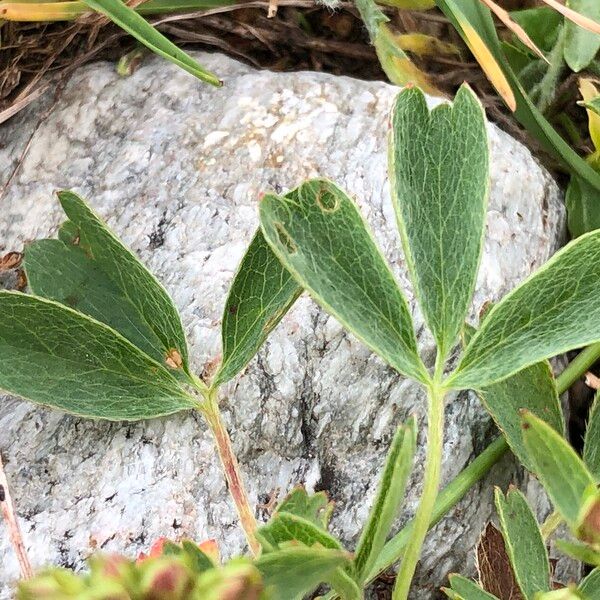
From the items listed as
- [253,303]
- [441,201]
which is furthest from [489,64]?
[253,303]

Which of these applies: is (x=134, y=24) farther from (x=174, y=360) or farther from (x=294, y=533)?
(x=294, y=533)

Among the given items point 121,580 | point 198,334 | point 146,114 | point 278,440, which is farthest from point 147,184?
point 121,580

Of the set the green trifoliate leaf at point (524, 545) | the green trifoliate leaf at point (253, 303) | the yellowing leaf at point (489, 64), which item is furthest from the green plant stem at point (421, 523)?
the yellowing leaf at point (489, 64)

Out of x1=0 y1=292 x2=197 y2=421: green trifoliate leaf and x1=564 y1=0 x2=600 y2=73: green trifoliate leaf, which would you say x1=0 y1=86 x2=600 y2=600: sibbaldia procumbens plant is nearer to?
x1=0 y1=292 x2=197 y2=421: green trifoliate leaf

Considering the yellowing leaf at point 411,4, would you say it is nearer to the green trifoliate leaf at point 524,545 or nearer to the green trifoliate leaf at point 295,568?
the green trifoliate leaf at point 524,545

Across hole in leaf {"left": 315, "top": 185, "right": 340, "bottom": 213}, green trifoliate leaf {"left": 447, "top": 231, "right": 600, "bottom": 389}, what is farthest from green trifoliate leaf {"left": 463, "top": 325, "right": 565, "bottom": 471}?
hole in leaf {"left": 315, "top": 185, "right": 340, "bottom": 213}

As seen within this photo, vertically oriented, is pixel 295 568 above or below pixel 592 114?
below
